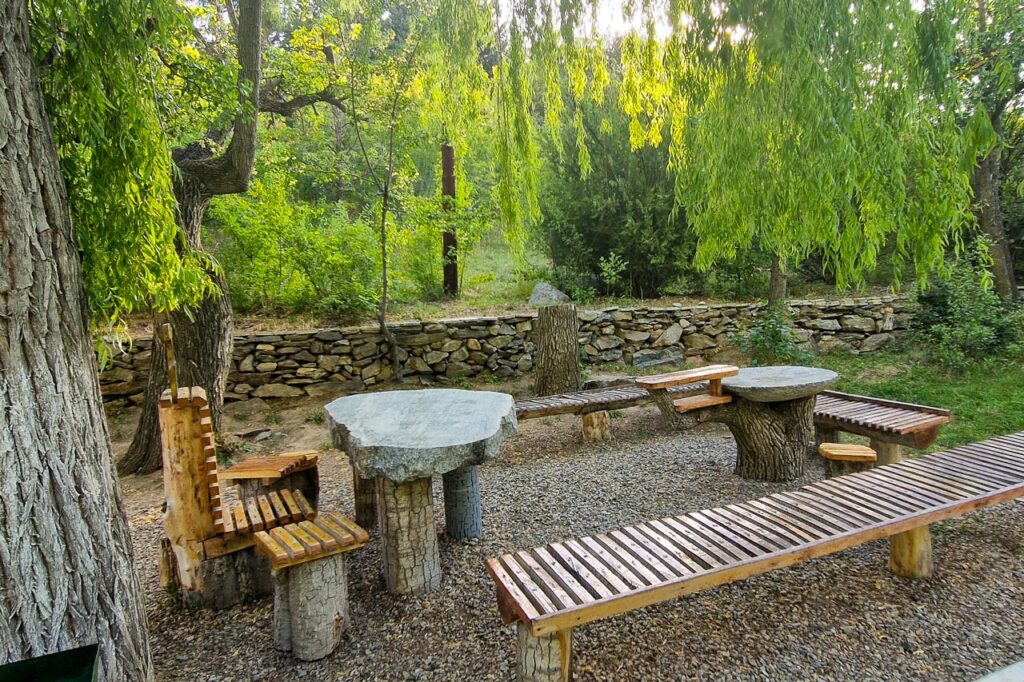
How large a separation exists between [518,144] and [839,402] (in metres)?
3.02

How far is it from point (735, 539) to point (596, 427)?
2604mm

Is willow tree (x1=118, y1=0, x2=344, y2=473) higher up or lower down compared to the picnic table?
higher up

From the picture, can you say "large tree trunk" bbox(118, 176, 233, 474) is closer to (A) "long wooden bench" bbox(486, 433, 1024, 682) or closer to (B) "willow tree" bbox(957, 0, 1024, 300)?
(A) "long wooden bench" bbox(486, 433, 1024, 682)

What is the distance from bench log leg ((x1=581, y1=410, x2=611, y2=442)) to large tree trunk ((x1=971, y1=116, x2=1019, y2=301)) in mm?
5209

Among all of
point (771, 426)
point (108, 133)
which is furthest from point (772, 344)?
point (108, 133)

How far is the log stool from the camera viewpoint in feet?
6.25

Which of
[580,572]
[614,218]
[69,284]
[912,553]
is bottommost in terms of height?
[912,553]

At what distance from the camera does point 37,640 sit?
4.80ft

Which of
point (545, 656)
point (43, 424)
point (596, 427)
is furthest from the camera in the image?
point (596, 427)

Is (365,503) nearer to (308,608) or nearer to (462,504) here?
(462,504)

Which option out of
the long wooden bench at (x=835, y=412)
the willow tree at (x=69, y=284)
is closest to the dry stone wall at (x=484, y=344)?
the long wooden bench at (x=835, y=412)

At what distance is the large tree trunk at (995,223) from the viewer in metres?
6.28

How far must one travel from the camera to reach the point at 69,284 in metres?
1.57

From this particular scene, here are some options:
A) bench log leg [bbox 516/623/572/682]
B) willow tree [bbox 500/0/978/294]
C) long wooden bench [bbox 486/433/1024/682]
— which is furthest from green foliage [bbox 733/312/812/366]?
bench log leg [bbox 516/623/572/682]
